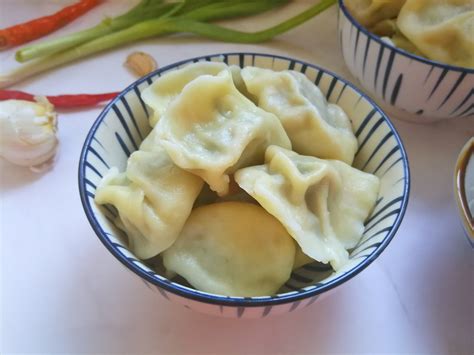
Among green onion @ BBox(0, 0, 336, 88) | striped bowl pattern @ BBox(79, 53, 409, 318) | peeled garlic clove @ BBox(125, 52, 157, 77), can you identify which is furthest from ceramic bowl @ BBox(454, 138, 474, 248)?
peeled garlic clove @ BBox(125, 52, 157, 77)

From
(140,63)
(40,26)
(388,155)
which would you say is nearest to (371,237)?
(388,155)

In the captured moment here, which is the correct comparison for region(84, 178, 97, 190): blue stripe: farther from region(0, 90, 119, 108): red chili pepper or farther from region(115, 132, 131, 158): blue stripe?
region(0, 90, 119, 108): red chili pepper

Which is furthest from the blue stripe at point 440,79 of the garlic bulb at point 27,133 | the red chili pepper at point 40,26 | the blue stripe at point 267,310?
the red chili pepper at point 40,26

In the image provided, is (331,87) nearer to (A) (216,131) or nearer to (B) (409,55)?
(B) (409,55)

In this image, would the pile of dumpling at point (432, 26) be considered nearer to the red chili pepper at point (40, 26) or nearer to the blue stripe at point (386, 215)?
the blue stripe at point (386, 215)

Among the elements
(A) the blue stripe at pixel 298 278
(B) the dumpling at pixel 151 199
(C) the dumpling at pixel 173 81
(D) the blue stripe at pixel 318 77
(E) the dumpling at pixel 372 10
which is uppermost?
(E) the dumpling at pixel 372 10

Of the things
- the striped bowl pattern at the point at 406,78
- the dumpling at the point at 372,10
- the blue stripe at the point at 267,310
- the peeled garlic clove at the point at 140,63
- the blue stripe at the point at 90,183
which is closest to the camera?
the blue stripe at the point at 267,310
